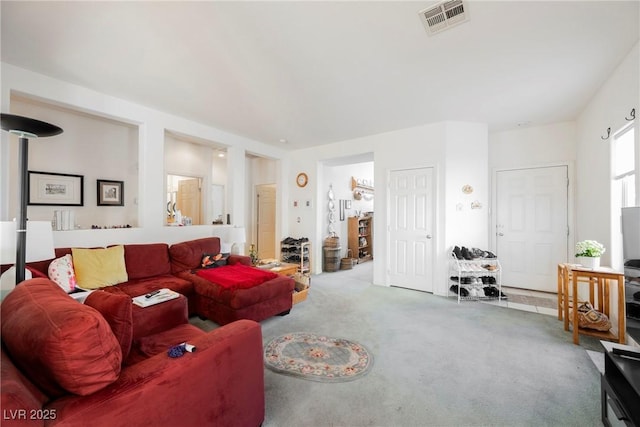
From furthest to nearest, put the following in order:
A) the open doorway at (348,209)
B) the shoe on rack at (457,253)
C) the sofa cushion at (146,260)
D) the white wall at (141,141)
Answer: the open doorway at (348,209) → the shoe on rack at (457,253) → the sofa cushion at (146,260) → the white wall at (141,141)

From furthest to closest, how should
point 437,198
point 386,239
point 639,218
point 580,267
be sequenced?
1. point 386,239
2. point 437,198
3. point 580,267
4. point 639,218

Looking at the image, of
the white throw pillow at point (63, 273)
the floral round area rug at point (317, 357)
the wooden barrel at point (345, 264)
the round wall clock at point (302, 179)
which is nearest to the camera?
the floral round area rug at point (317, 357)

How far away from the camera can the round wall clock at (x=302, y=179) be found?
554 centimetres

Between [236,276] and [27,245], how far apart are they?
1.75m

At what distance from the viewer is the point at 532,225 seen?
13.7 feet

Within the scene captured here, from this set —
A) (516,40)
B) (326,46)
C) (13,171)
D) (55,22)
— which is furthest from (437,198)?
(13,171)

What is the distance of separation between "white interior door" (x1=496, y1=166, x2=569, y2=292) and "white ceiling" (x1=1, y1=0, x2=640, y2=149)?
1.05 m

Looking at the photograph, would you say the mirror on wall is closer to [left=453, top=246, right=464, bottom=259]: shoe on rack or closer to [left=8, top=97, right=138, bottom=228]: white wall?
[left=8, top=97, right=138, bottom=228]: white wall

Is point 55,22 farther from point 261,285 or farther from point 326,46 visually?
point 261,285

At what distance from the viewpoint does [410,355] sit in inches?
90.0

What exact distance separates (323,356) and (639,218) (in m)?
2.39

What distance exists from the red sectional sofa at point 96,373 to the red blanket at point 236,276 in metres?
1.50

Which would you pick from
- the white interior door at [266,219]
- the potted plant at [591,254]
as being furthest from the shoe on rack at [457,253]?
the white interior door at [266,219]

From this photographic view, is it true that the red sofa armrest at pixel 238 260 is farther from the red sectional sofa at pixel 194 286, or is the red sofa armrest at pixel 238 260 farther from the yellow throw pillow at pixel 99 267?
the yellow throw pillow at pixel 99 267
